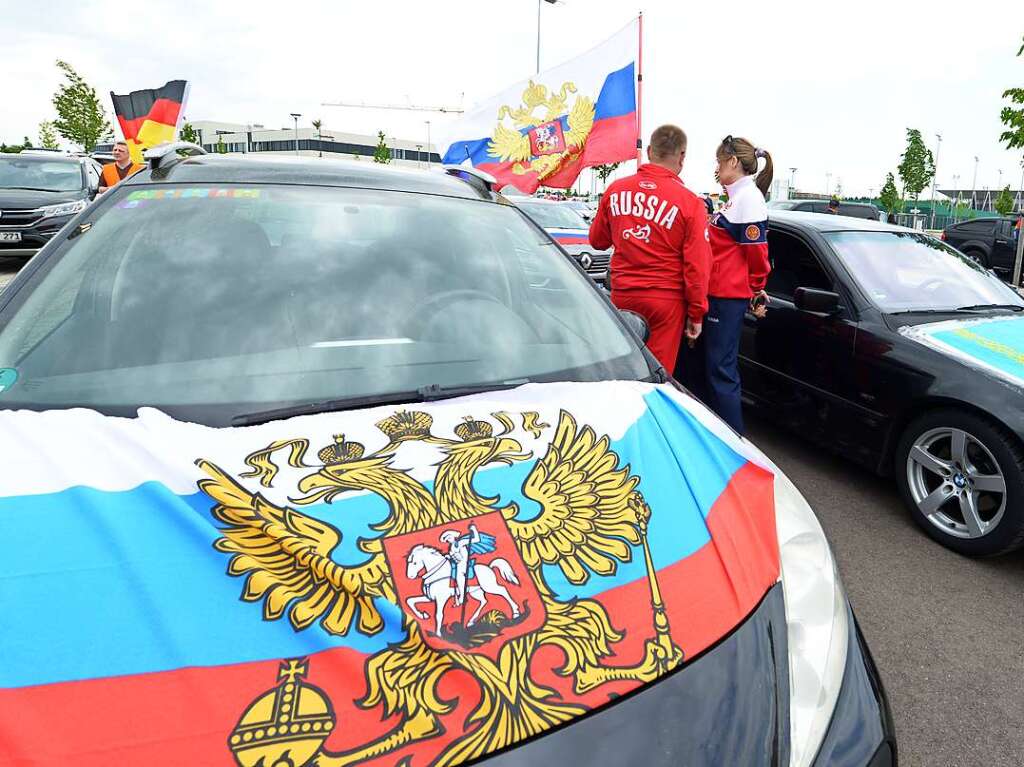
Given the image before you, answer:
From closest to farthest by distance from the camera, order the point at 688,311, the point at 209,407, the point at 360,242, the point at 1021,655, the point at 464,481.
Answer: the point at 464,481 < the point at 209,407 < the point at 360,242 < the point at 1021,655 < the point at 688,311

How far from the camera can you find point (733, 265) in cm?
440

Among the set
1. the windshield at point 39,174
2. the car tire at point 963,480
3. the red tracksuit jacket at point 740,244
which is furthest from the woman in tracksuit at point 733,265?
the windshield at point 39,174

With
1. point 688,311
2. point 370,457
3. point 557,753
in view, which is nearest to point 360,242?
point 370,457

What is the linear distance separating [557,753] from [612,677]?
190 mm

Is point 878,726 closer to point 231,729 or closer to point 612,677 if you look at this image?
point 612,677

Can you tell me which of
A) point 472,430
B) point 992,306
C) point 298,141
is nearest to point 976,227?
point 992,306

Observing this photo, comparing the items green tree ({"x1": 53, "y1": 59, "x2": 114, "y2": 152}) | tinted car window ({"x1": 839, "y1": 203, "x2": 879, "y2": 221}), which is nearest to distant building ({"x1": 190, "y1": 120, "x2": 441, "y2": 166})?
green tree ({"x1": 53, "y1": 59, "x2": 114, "y2": 152})

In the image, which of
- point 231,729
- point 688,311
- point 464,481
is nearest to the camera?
point 231,729

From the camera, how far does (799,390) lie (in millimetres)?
4582

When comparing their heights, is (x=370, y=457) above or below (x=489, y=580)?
above

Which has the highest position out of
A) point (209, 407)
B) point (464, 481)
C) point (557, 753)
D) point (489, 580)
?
point (209, 407)

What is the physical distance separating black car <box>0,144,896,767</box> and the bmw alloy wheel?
2.16 m

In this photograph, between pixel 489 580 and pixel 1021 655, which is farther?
pixel 1021 655

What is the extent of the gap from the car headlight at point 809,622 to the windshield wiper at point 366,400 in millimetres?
795
